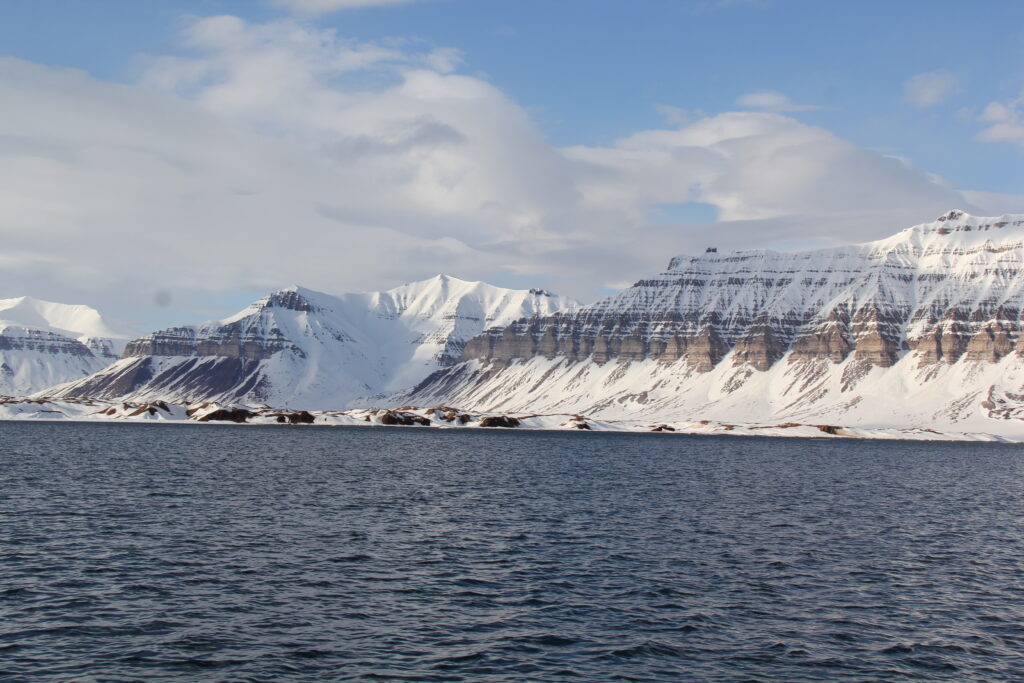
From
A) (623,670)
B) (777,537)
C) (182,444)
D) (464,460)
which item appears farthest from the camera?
(182,444)

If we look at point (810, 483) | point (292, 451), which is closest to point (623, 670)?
point (810, 483)

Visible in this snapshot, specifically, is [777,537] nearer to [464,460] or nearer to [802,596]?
[802,596]

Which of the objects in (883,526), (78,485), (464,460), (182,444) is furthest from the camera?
(182,444)

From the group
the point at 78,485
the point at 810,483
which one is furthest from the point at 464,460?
the point at 78,485

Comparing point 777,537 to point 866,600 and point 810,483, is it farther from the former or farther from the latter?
point 810,483

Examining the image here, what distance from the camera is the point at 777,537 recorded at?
6656 cm

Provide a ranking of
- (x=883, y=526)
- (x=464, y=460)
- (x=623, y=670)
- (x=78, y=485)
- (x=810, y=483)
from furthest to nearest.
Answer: (x=464, y=460) < (x=810, y=483) < (x=78, y=485) < (x=883, y=526) < (x=623, y=670)

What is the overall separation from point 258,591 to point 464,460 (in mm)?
101350

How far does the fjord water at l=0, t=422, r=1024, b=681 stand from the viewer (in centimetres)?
3638

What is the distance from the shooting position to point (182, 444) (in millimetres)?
174000

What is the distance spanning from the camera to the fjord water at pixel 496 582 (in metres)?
36.4

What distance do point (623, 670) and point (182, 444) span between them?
503 feet

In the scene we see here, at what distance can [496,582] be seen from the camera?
50031 millimetres

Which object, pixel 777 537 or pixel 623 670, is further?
pixel 777 537
